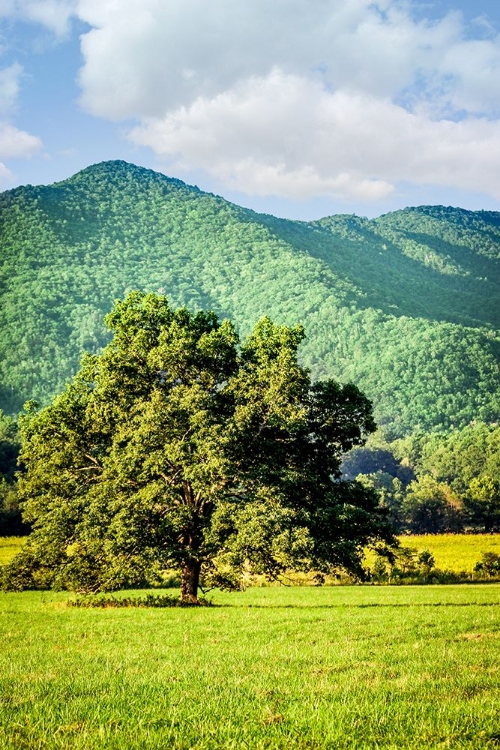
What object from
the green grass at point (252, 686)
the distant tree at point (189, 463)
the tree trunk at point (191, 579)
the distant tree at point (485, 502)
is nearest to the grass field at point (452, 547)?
the distant tree at point (485, 502)

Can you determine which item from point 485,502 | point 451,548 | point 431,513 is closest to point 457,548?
point 451,548

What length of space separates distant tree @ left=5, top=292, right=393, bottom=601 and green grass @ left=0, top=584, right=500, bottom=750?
19.5 feet

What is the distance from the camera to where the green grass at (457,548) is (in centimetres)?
5831

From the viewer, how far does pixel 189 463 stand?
81.7ft

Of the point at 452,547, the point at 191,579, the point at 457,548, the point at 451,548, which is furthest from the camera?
the point at 452,547

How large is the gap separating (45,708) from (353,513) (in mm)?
18953

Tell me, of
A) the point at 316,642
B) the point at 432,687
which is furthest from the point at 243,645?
the point at 432,687

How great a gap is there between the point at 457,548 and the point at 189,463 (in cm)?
5708

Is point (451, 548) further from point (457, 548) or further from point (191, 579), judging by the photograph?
point (191, 579)

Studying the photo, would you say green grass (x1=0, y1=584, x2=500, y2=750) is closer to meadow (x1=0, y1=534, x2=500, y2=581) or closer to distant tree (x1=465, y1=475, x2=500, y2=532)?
meadow (x1=0, y1=534, x2=500, y2=581)

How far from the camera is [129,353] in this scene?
91.2ft

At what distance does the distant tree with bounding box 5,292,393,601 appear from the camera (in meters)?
24.4

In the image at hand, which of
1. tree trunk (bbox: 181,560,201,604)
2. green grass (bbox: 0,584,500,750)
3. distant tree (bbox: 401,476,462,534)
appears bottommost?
distant tree (bbox: 401,476,462,534)

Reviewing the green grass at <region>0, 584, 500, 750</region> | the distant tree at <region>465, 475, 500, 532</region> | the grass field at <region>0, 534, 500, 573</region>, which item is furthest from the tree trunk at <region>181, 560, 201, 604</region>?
the distant tree at <region>465, 475, 500, 532</region>
